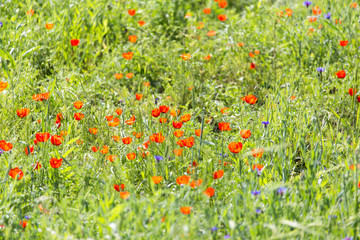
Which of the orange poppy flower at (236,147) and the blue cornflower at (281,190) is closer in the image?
the blue cornflower at (281,190)

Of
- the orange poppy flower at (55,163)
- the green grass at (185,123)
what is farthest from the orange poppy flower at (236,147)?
the orange poppy flower at (55,163)

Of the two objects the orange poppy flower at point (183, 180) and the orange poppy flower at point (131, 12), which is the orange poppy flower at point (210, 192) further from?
the orange poppy flower at point (131, 12)

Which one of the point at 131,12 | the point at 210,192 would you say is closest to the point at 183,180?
the point at 210,192

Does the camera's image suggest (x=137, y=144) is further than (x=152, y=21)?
No

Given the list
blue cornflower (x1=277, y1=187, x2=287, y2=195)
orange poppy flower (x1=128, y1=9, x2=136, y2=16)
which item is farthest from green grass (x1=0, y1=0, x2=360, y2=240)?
orange poppy flower (x1=128, y1=9, x2=136, y2=16)

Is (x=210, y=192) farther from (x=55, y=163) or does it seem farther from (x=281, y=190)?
(x=55, y=163)

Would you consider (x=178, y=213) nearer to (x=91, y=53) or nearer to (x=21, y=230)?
(x=21, y=230)

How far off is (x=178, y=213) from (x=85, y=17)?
9.06 feet

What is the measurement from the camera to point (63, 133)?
2520 mm

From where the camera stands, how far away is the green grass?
1802mm

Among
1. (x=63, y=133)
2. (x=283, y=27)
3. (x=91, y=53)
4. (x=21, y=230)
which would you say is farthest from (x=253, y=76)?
(x=21, y=230)

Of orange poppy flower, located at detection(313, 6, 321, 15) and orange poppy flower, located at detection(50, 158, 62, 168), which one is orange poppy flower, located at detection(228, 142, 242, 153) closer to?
orange poppy flower, located at detection(50, 158, 62, 168)

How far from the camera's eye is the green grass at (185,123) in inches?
70.9

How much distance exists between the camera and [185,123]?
2.86 metres
